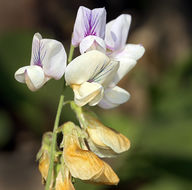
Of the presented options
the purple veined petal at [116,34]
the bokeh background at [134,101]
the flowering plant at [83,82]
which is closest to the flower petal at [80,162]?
the flowering plant at [83,82]

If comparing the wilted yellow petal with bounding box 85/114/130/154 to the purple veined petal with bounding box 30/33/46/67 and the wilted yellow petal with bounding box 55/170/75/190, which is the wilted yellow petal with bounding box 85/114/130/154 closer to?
the wilted yellow petal with bounding box 55/170/75/190

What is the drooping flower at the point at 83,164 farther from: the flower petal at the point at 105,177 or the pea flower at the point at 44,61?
the pea flower at the point at 44,61

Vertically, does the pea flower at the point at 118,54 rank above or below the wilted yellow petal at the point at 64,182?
above

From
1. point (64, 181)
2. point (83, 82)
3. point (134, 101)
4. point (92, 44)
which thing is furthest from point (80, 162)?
point (134, 101)

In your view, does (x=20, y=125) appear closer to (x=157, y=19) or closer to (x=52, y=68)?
(x=157, y=19)

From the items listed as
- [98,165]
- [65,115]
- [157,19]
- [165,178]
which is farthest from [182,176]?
[157,19]

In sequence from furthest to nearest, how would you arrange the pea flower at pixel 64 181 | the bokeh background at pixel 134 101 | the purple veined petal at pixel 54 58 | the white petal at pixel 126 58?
the bokeh background at pixel 134 101
the white petal at pixel 126 58
the pea flower at pixel 64 181
the purple veined petal at pixel 54 58

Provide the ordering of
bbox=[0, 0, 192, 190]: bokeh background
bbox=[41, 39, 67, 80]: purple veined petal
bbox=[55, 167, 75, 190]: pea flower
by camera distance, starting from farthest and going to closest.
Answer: bbox=[0, 0, 192, 190]: bokeh background < bbox=[55, 167, 75, 190]: pea flower < bbox=[41, 39, 67, 80]: purple veined petal

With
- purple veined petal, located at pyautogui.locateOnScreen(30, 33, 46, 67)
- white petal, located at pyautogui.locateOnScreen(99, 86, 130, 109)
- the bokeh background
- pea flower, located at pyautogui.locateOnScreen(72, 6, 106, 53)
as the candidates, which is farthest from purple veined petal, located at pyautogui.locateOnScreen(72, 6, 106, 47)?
the bokeh background
